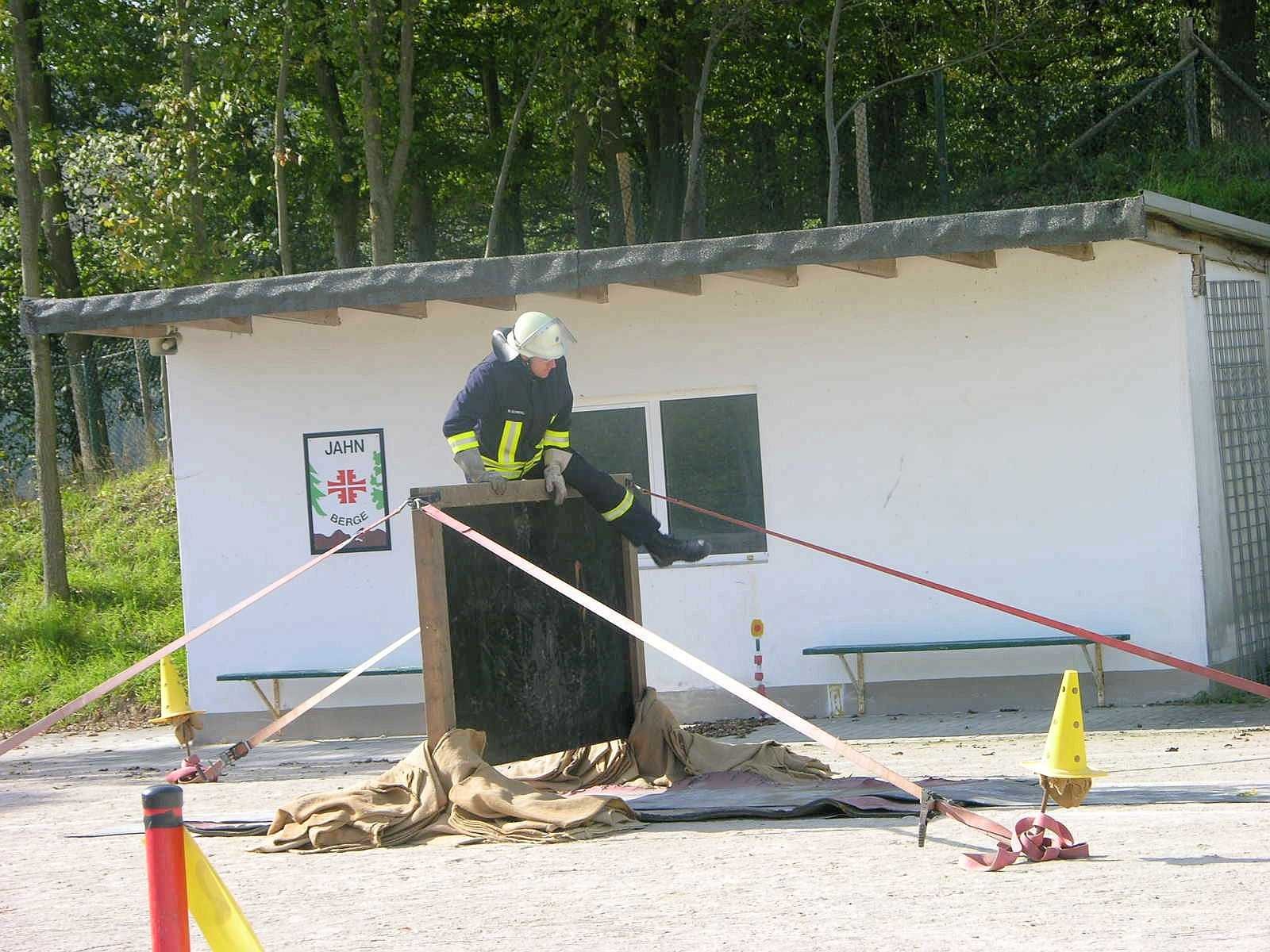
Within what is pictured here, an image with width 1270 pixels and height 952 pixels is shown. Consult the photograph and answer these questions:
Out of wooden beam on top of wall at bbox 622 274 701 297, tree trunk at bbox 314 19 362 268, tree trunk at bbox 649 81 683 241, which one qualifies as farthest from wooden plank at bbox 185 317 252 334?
tree trunk at bbox 314 19 362 268

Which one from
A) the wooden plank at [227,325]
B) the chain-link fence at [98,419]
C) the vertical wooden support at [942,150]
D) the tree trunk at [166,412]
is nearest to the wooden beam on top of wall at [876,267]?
the wooden plank at [227,325]

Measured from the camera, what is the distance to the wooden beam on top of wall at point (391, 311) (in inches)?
430

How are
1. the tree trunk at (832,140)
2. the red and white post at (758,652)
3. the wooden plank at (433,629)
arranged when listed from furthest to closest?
the tree trunk at (832,140), the red and white post at (758,652), the wooden plank at (433,629)

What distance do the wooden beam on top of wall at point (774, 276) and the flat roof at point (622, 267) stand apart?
1 centimetres

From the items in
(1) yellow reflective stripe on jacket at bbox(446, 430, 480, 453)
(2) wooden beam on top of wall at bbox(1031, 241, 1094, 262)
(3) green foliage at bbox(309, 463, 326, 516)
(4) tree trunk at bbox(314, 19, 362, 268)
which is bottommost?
(3) green foliage at bbox(309, 463, 326, 516)

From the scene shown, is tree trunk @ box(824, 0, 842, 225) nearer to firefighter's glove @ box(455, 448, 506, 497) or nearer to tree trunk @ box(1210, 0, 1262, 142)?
tree trunk @ box(1210, 0, 1262, 142)

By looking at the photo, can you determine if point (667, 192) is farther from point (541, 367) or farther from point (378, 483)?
point (541, 367)

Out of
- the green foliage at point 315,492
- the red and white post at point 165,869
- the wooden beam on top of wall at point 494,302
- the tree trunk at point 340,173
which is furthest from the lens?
the tree trunk at point 340,173

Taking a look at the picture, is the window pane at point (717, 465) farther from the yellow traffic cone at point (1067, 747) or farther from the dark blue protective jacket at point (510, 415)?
the yellow traffic cone at point (1067, 747)

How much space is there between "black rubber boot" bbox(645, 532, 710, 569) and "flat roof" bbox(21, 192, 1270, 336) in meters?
2.24

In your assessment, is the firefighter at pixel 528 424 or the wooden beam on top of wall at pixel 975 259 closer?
the firefighter at pixel 528 424

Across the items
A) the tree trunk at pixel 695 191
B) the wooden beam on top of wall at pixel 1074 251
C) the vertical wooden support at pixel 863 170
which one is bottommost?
the wooden beam on top of wall at pixel 1074 251

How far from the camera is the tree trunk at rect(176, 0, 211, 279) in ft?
52.8

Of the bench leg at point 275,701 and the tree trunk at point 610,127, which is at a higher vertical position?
the tree trunk at point 610,127
